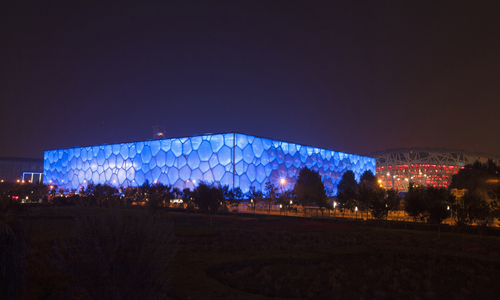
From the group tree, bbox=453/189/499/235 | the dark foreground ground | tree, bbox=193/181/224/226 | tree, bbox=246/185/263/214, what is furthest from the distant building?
tree, bbox=453/189/499/235

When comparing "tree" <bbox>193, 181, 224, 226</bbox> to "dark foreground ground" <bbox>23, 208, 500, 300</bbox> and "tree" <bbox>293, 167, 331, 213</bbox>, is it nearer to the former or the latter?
"dark foreground ground" <bbox>23, 208, 500, 300</bbox>

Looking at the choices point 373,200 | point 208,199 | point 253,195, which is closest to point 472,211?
point 373,200

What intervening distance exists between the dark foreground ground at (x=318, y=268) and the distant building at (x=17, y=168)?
356 ft

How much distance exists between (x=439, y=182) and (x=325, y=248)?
104569mm

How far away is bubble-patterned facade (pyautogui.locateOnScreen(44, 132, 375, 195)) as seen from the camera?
4438 centimetres

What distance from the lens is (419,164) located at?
354 ft

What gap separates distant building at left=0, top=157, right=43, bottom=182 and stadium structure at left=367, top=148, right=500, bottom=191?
11513 cm

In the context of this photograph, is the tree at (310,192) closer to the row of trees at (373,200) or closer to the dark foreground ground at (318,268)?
the row of trees at (373,200)

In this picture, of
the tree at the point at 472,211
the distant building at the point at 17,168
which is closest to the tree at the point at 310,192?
the tree at the point at 472,211

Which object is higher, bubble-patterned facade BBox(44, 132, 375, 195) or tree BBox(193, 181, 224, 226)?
bubble-patterned facade BBox(44, 132, 375, 195)

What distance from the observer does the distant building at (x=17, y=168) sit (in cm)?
9994

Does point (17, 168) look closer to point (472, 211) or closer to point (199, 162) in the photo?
point (199, 162)

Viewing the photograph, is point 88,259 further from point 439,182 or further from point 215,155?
point 439,182

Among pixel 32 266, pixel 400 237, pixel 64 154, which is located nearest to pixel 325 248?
pixel 400 237
